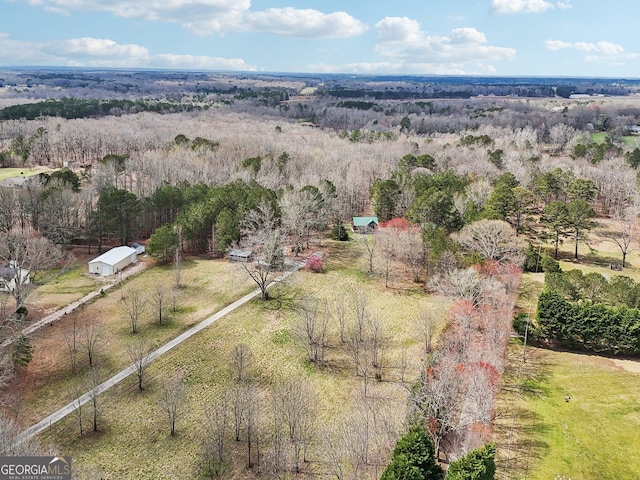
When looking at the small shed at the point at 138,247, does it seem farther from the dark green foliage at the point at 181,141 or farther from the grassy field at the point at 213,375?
the dark green foliage at the point at 181,141

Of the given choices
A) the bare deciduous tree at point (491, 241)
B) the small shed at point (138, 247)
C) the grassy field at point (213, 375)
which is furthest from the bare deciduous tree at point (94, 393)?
the bare deciduous tree at point (491, 241)

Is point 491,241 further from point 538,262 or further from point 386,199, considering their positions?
point 386,199

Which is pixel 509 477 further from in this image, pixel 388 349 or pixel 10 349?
pixel 10 349

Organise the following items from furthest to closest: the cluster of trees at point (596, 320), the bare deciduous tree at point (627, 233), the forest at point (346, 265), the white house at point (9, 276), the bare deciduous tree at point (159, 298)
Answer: the bare deciduous tree at point (627, 233) < the white house at point (9, 276) < the bare deciduous tree at point (159, 298) < the cluster of trees at point (596, 320) < the forest at point (346, 265)

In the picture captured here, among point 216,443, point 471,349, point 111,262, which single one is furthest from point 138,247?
point 471,349

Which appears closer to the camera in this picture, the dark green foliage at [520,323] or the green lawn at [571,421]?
the green lawn at [571,421]

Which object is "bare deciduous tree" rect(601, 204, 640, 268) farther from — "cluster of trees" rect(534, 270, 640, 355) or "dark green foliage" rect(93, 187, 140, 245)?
"dark green foliage" rect(93, 187, 140, 245)
